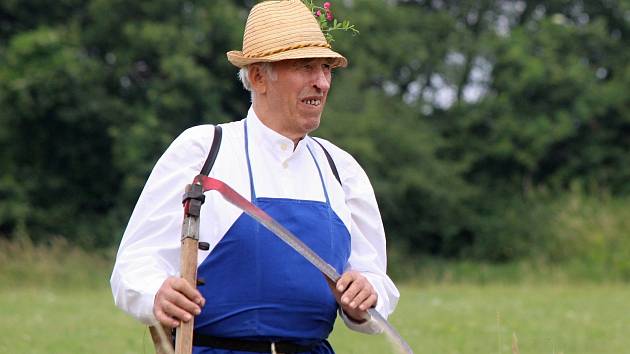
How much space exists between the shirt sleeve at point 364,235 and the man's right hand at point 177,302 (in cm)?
65

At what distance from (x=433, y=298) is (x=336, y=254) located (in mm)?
14830

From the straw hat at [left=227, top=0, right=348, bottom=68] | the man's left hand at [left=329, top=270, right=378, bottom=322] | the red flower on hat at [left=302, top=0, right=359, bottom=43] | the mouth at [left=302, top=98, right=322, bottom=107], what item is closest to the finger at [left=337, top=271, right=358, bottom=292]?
the man's left hand at [left=329, top=270, right=378, bottom=322]

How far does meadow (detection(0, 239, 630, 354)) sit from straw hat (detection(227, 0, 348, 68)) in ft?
7.91

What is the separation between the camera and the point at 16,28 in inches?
1015

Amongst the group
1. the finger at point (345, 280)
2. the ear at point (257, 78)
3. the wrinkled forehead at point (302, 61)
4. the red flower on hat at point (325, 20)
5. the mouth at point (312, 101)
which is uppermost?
the red flower on hat at point (325, 20)

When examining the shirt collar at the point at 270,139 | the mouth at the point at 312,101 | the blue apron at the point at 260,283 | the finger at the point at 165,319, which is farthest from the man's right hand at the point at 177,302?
the mouth at the point at 312,101

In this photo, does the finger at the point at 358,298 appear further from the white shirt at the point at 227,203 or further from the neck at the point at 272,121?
the neck at the point at 272,121

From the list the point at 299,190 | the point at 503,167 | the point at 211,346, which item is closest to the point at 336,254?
the point at 299,190

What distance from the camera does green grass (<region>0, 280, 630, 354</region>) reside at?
10781 millimetres

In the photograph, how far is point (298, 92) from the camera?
3.56m

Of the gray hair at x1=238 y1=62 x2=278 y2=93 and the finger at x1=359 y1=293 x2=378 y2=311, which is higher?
the gray hair at x1=238 y1=62 x2=278 y2=93

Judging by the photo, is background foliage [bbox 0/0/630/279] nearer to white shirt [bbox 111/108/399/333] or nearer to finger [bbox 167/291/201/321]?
white shirt [bbox 111/108/399/333]

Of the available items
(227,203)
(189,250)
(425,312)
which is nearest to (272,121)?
(227,203)

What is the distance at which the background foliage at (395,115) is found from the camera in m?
23.6
